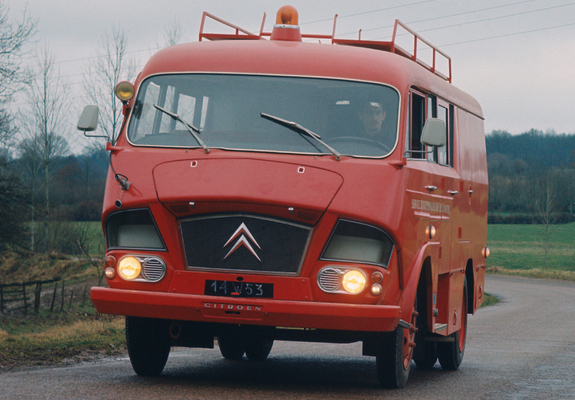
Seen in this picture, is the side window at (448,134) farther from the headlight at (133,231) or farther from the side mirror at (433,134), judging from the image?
the headlight at (133,231)

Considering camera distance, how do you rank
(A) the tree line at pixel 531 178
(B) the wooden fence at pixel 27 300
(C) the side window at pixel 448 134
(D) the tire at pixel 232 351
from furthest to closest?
(A) the tree line at pixel 531 178 → (B) the wooden fence at pixel 27 300 → (D) the tire at pixel 232 351 → (C) the side window at pixel 448 134

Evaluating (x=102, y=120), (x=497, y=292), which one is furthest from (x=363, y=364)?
(x=497, y=292)

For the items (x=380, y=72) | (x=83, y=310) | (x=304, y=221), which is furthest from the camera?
(x=83, y=310)

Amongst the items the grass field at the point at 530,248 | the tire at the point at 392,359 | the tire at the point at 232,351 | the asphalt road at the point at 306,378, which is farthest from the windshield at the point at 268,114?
the grass field at the point at 530,248

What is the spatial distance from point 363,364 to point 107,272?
14.7ft

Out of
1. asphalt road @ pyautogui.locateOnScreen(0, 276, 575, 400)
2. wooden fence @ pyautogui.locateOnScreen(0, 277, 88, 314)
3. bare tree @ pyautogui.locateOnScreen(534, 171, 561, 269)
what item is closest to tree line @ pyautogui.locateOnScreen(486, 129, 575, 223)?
bare tree @ pyautogui.locateOnScreen(534, 171, 561, 269)

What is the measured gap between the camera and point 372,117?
739 centimetres

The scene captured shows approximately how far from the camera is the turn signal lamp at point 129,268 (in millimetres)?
6961

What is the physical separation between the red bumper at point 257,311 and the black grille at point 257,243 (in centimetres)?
26

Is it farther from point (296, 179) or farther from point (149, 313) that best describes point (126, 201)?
point (296, 179)

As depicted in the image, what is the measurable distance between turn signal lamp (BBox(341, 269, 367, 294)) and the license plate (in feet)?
1.83

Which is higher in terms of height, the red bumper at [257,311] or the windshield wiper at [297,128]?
the windshield wiper at [297,128]

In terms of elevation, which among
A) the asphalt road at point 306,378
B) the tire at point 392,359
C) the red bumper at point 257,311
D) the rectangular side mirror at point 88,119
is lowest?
the asphalt road at point 306,378

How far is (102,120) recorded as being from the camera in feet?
120
